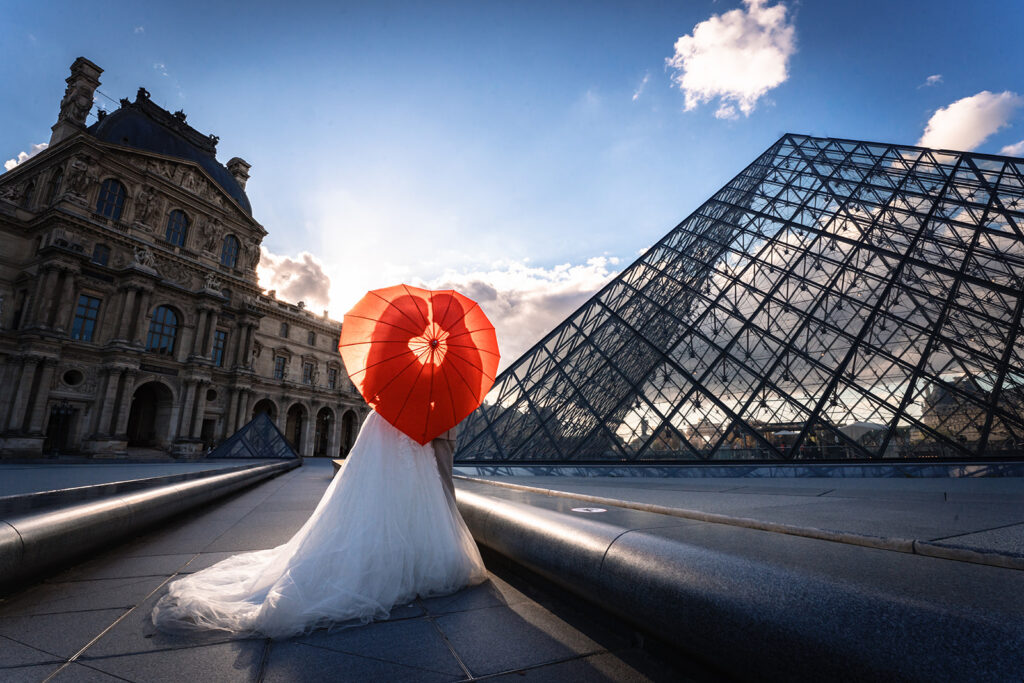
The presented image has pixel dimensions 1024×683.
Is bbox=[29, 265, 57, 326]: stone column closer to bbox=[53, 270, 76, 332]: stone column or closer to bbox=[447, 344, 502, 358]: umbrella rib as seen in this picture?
bbox=[53, 270, 76, 332]: stone column

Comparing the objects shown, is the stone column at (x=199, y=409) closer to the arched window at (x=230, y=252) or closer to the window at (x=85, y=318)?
the window at (x=85, y=318)

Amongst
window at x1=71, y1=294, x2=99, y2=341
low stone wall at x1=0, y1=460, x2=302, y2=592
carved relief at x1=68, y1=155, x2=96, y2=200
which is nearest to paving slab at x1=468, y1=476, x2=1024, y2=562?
low stone wall at x1=0, y1=460, x2=302, y2=592

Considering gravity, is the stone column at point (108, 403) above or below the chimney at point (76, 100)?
below

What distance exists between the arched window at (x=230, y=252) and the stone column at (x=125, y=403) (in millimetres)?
11364

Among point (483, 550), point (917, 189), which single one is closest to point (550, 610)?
point (483, 550)

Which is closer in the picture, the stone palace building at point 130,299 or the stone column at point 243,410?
the stone palace building at point 130,299

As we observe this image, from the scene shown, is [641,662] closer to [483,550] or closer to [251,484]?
[483,550]

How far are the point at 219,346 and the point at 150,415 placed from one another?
19.1 feet

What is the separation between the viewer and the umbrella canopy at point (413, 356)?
7.80 ft

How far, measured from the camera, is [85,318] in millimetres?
23469

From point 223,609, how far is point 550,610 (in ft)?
4.79

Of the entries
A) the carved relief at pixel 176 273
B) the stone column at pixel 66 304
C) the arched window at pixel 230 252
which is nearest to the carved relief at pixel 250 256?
the arched window at pixel 230 252

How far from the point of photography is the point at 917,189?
1305 cm

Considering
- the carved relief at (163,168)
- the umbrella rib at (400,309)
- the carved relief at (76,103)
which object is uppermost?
the carved relief at (76,103)
